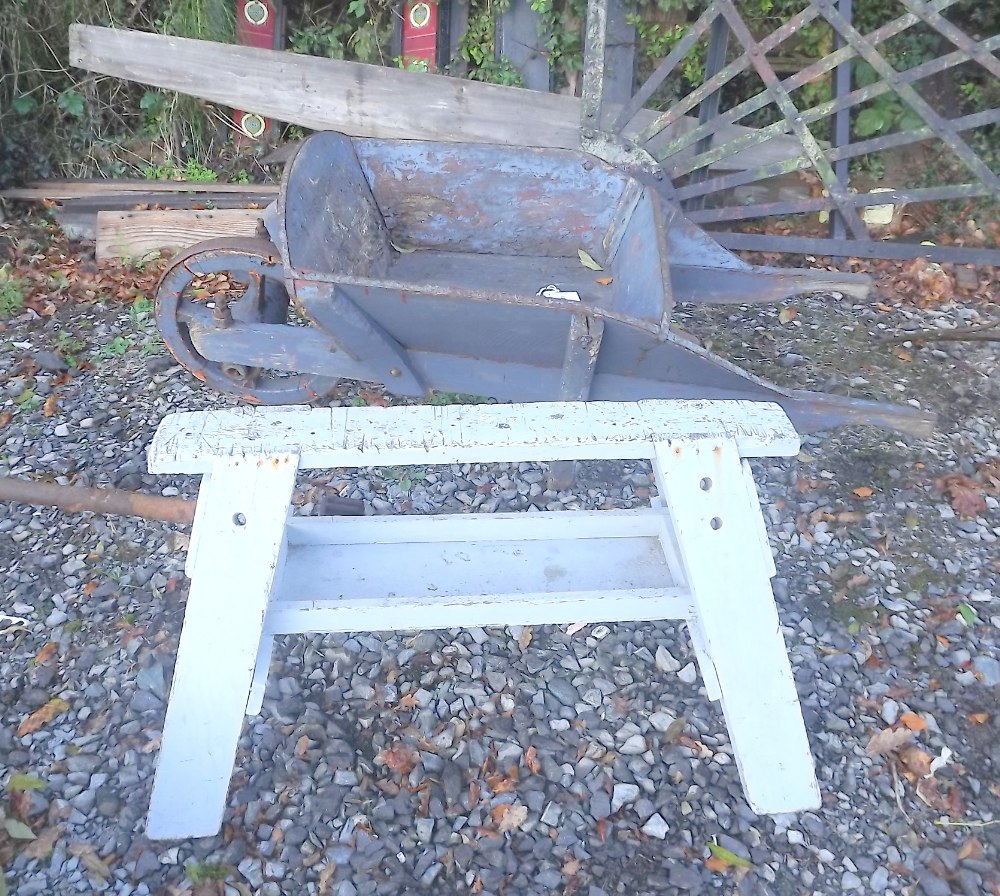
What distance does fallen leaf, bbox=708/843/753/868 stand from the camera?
6.63 ft

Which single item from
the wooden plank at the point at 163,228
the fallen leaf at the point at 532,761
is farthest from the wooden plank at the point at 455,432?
the wooden plank at the point at 163,228

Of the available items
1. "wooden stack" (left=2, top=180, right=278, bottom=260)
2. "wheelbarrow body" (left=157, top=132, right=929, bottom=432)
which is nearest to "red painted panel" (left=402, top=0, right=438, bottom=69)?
"wooden stack" (left=2, top=180, right=278, bottom=260)

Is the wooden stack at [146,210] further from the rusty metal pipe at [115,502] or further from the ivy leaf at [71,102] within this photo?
the rusty metal pipe at [115,502]

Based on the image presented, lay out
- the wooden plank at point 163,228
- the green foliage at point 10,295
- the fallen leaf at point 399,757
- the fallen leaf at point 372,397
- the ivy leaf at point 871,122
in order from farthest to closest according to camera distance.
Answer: the ivy leaf at point 871,122 → the wooden plank at point 163,228 → the green foliage at point 10,295 → the fallen leaf at point 372,397 → the fallen leaf at point 399,757

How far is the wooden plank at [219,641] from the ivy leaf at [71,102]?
16.7 ft

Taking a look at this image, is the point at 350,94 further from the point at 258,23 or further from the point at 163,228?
the point at 163,228

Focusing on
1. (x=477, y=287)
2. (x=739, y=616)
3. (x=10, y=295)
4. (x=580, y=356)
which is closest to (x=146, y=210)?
(x=10, y=295)

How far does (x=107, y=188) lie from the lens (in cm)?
534

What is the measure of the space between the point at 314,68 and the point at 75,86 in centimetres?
190

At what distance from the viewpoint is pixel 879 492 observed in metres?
3.21

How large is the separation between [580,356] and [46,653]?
2.00m

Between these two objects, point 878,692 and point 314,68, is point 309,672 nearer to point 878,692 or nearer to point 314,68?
point 878,692

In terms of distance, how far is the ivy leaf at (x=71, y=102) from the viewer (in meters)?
5.51

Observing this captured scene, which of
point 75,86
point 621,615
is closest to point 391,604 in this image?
point 621,615
